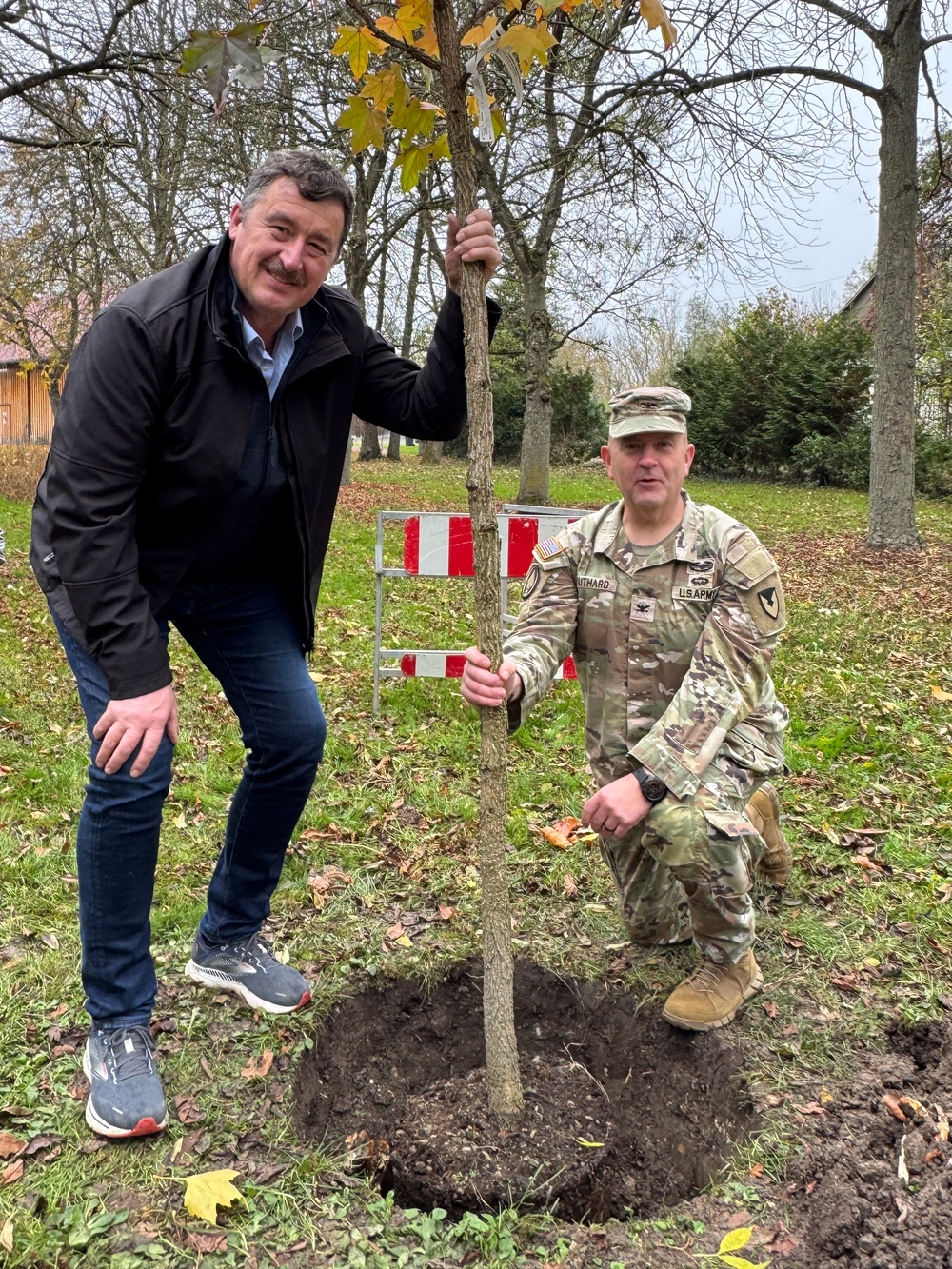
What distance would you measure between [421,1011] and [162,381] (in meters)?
2.05

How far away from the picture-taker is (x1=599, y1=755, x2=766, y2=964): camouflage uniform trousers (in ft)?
9.35

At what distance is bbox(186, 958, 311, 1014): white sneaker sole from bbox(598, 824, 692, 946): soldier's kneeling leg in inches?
42.3

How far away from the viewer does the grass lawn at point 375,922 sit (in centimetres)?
226

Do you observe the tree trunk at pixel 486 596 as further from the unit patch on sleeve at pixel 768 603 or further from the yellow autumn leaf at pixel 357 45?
the unit patch on sleeve at pixel 768 603

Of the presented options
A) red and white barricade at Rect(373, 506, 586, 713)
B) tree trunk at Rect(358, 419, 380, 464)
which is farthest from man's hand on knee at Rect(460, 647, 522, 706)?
tree trunk at Rect(358, 419, 380, 464)

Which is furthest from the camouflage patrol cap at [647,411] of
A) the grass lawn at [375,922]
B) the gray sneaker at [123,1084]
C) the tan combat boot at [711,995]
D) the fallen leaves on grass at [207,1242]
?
the fallen leaves on grass at [207,1242]

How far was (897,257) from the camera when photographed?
10.9m

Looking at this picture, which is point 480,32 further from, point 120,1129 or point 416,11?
point 120,1129

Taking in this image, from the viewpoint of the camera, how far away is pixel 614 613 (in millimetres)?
3146

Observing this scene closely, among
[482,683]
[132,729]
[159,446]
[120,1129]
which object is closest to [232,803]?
[132,729]

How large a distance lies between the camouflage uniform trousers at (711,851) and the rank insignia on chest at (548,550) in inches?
31.8

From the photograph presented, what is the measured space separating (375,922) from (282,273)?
227 centimetres

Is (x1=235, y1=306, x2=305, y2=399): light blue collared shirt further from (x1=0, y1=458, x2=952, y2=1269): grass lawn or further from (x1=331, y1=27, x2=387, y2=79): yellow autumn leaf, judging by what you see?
(x1=0, y1=458, x2=952, y2=1269): grass lawn

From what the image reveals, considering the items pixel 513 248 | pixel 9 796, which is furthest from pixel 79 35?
pixel 9 796
